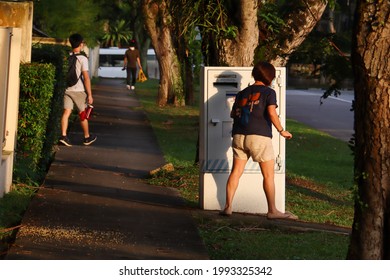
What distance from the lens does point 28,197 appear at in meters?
11.6

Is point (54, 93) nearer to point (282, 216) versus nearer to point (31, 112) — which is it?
point (31, 112)

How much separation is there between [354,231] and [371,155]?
0.57m

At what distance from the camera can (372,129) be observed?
7.09 metres

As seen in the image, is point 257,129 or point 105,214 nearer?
point 105,214

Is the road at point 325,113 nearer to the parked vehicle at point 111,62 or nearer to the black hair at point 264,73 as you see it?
the black hair at point 264,73

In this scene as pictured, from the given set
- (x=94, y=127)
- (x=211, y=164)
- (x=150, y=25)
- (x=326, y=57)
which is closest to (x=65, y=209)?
(x=211, y=164)

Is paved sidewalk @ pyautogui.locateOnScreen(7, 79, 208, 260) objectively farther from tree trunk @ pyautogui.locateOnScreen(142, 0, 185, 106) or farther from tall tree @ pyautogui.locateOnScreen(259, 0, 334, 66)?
tree trunk @ pyautogui.locateOnScreen(142, 0, 185, 106)

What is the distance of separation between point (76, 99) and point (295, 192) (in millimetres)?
4421

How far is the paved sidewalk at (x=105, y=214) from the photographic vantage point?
Answer: 8.65 metres

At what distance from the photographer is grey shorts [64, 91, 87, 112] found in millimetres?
17062

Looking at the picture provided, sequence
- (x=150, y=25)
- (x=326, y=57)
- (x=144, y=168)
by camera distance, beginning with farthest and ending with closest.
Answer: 1. (x=150, y=25)
2. (x=144, y=168)
3. (x=326, y=57)

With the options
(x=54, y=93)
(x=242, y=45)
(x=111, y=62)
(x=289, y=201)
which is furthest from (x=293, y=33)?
(x=111, y=62)

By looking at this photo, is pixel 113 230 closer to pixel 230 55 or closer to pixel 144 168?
pixel 230 55

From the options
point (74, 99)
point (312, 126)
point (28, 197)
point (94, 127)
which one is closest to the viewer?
point (28, 197)
